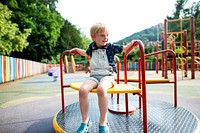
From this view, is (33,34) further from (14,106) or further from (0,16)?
(14,106)

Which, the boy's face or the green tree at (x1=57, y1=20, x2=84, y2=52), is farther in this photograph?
the green tree at (x1=57, y1=20, x2=84, y2=52)

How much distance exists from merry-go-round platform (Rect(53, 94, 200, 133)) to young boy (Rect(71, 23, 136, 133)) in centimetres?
18

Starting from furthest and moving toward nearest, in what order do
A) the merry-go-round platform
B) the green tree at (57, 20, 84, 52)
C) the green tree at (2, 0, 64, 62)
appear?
the green tree at (57, 20, 84, 52) < the green tree at (2, 0, 64, 62) < the merry-go-round platform

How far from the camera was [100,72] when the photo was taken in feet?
5.49

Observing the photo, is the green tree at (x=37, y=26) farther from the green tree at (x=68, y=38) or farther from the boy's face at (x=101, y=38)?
the boy's face at (x=101, y=38)

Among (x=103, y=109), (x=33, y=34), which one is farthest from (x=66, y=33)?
(x=103, y=109)

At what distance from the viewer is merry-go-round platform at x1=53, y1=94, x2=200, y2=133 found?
1.57m

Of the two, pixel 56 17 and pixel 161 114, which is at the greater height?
pixel 56 17

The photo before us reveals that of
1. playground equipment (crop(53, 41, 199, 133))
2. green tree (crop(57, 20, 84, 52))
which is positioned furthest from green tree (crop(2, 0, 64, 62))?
playground equipment (crop(53, 41, 199, 133))

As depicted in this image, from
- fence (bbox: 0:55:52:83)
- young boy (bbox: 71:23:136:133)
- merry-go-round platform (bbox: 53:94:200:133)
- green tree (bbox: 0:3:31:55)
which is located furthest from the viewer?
green tree (bbox: 0:3:31:55)

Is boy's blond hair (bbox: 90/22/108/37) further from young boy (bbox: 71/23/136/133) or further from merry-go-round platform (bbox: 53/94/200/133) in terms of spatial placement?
merry-go-round platform (bbox: 53/94/200/133)

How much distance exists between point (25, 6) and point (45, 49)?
3.94 meters

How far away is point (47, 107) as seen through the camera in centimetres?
283

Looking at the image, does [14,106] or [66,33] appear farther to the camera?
[66,33]
